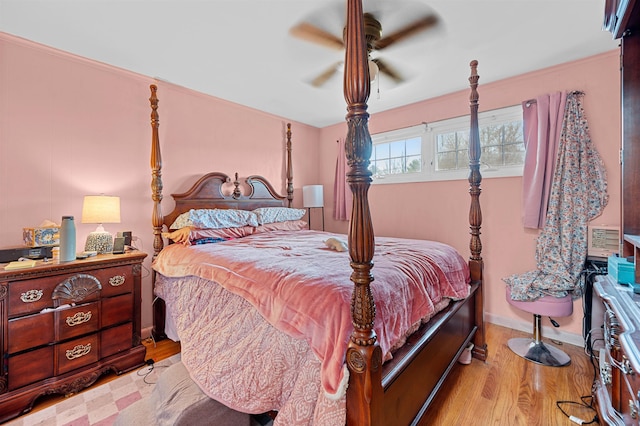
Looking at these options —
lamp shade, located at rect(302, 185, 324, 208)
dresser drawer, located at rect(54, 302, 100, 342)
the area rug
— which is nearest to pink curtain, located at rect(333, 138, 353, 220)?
lamp shade, located at rect(302, 185, 324, 208)

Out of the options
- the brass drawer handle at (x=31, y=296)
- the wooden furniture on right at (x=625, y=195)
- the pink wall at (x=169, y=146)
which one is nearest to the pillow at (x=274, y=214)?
the pink wall at (x=169, y=146)

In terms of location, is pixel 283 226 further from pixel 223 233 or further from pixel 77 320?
pixel 77 320

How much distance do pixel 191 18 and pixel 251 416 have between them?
8.60ft

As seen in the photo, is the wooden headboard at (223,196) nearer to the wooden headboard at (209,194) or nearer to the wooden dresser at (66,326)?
the wooden headboard at (209,194)

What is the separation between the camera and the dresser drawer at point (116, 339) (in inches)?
80.4

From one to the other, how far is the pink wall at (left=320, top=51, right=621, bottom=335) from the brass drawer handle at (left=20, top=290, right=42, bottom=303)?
3.41m

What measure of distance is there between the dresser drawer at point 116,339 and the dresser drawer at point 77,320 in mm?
101

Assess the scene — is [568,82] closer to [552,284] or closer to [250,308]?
[552,284]

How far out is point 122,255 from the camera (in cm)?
219

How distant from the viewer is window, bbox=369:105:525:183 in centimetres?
287

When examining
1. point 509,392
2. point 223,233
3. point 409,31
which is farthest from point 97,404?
point 409,31

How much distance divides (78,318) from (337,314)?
1981 mm

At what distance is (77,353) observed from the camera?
1912mm

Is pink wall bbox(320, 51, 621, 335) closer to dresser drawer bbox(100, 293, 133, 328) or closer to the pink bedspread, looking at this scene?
the pink bedspread
